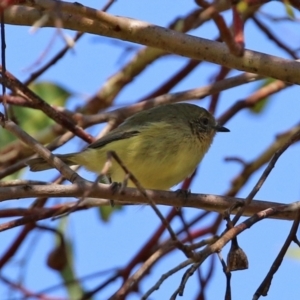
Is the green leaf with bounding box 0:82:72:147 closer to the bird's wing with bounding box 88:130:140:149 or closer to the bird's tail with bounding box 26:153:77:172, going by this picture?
the bird's tail with bounding box 26:153:77:172

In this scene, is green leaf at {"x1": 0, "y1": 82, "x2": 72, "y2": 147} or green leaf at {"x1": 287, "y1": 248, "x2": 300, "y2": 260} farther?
green leaf at {"x1": 0, "y1": 82, "x2": 72, "y2": 147}

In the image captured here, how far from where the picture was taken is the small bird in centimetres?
454

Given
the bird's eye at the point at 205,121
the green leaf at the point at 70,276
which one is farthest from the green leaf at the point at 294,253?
the bird's eye at the point at 205,121

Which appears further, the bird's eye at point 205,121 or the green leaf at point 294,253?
the bird's eye at point 205,121

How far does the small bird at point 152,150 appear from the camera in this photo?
14.9ft

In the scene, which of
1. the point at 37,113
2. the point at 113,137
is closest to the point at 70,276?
the point at 113,137

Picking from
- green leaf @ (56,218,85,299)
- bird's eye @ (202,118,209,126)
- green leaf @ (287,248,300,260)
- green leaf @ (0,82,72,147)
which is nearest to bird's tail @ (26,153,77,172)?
green leaf @ (0,82,72,147)

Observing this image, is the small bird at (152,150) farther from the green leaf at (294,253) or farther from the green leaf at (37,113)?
the green leaf at (294,253)

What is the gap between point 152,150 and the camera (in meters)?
4.59

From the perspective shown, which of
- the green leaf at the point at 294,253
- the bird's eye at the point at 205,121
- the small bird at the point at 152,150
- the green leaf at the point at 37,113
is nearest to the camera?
the green leaf at the point at 294,253

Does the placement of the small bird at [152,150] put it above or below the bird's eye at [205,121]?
below

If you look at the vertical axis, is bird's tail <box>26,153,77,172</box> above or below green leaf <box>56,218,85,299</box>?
above

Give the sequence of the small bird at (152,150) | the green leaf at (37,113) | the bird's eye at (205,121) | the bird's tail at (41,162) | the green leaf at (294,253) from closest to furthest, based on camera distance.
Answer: the green leaf at (294,253)
the bird's tail at (41,162)
the small bird at (152,150)
the green leaf at (37,113)
the bird's eye at (205,121)

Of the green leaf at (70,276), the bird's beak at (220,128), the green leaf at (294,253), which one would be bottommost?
the green leaf at (294,253)
